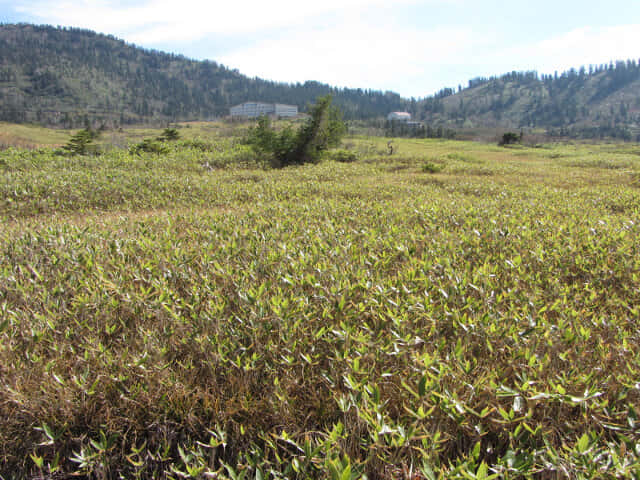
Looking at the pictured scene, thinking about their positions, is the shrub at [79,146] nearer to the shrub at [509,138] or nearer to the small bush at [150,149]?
the small bush at [150,149]

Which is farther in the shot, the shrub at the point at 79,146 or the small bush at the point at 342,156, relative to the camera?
the small bush at the point at 342,156

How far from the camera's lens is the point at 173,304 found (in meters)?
3.06

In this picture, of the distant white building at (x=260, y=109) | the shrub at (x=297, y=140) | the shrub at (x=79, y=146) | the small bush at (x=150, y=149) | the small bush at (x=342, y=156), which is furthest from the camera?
the distant white building at (x=260, y=109)

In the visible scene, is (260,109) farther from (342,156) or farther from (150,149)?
(342,156)

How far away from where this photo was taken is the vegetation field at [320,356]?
1.84m

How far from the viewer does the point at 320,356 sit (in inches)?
103

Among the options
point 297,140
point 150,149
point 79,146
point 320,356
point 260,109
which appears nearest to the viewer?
point 320,356

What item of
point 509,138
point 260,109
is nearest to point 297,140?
point 509,138

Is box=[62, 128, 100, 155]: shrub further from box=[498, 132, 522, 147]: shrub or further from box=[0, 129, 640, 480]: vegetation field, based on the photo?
box=[498, 132, 522, 147]: shrub

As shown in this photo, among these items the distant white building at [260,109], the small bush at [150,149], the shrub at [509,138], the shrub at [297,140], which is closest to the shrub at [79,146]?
the small bush at [150,149]

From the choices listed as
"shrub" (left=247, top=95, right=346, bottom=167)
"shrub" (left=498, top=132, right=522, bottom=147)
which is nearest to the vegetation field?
"shrub" (left=247, top=95, right=346, bottom=167)

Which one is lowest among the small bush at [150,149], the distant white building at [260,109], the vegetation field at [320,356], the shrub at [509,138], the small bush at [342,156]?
the vegetation field at [320,356]

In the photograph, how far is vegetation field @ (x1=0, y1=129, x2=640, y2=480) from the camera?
6.04ft

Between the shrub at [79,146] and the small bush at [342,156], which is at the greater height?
the shrub at [79,146]
